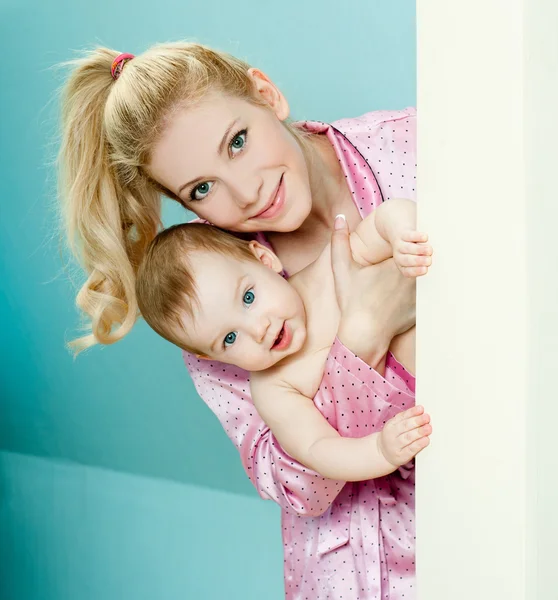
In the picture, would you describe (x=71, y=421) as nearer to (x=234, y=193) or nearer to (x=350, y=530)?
(x=350, y=530)

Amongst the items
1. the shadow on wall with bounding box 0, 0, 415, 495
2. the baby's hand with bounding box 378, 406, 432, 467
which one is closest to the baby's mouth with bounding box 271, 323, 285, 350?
the baby's hand with bounding box 378, 406, 432, 467

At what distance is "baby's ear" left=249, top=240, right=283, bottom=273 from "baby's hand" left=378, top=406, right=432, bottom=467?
332 mm

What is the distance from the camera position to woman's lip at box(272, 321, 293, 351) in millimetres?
1032

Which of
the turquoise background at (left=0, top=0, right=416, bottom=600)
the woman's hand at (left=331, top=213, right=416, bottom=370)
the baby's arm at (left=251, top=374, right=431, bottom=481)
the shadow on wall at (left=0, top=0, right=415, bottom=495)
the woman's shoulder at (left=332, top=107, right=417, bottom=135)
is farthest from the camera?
the turquoise background at (left=0, top=0, right=416, bottom=600)

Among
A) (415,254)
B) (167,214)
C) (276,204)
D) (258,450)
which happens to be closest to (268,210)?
(276,204)

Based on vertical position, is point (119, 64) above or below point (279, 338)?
above

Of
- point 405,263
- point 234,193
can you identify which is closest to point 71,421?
point 234,193

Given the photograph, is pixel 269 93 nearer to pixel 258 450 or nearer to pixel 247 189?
pixel 247 189

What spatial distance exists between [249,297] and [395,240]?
360mm

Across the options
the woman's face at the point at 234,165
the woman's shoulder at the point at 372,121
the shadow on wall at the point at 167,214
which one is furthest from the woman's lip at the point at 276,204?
the shadow on wall at the point at 167,214

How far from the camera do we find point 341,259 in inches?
39.0

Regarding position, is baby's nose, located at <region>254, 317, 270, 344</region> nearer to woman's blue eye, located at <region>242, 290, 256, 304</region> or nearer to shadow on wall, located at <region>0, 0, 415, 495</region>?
woman's blue eye, located at <region>242, 290, 256, 304</region>

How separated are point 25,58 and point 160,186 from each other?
4.23ft

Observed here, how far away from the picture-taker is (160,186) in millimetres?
1124
